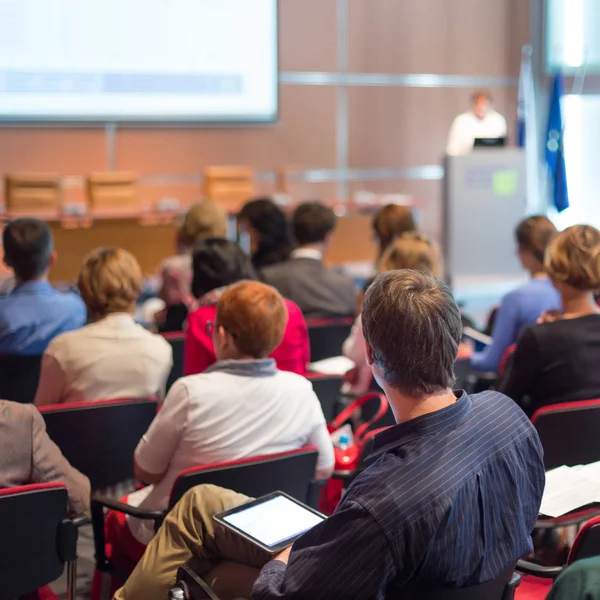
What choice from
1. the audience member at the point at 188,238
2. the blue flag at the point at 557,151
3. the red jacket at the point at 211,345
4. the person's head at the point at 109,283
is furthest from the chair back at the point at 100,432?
the blue flag at the point at 557,151

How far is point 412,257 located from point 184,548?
2009mm

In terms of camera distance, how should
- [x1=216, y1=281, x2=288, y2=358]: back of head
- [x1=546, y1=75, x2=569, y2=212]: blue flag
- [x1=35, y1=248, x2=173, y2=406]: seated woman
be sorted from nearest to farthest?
1. [x1=216, y1=281, x2=288, y2=358]: back of head
2. [x1=35, y1=248, x2=173, y2=406]: seated woman
3. [x1=546, y1=75, x2=569, y2=212]: blue flag

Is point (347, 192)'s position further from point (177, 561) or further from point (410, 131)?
point (177, 561)

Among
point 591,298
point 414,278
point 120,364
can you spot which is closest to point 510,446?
point 414,278

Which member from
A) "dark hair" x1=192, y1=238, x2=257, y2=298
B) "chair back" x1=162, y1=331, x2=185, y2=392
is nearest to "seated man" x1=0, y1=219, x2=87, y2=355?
"chair back" x1=162, y1=331, x2=185, y2=392

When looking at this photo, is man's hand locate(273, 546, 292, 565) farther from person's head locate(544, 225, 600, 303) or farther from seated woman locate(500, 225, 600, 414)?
person's head locate(544, 225, 600, 303)

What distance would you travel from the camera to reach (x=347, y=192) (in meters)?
10.2

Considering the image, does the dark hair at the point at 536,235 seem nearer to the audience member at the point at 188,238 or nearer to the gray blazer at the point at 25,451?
the audience member at the point at 188,238

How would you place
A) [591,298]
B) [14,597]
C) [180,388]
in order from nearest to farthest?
[14,597]
[180,388]
[591,298]

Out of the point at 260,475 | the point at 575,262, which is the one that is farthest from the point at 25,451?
the point at 575,262

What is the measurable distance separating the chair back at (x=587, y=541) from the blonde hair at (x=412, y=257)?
6.20 feet

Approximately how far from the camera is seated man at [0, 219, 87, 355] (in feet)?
12.6

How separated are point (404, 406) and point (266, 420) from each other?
2.96 ft

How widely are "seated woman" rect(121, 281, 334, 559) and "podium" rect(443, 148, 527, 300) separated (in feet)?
19.0
